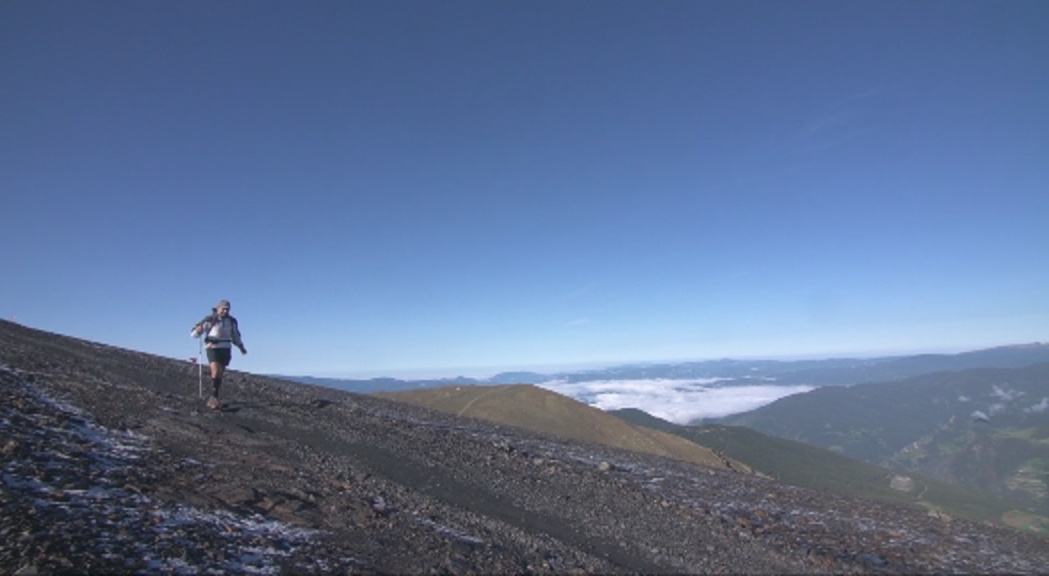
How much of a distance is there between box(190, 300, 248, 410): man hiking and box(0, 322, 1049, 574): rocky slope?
121 centimetres

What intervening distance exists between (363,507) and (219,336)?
10.6m

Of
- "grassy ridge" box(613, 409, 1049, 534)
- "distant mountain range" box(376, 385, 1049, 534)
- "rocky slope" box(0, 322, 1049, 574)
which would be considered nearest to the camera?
"rocky slope" box(0, 322, 1049, 574)

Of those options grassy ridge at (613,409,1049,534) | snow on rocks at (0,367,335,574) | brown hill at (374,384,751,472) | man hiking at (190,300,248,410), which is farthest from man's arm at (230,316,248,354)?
grassy ridge at (613,409,1049,534)

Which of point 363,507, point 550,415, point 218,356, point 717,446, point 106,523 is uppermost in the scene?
point 218,356

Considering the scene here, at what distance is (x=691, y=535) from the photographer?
944 centimetres

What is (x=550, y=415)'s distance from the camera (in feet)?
153

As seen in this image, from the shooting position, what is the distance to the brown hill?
4272 cm

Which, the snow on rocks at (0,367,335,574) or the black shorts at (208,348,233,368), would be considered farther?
the black shorts at (208,348,233,368)

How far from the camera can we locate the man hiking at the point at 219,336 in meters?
16.2

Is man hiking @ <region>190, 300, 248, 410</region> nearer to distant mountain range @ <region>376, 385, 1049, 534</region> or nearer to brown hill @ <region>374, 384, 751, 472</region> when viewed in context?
distant mountain range @ <region>376, 385, 1049, 534</region>

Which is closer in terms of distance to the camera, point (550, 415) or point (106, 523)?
point (106, 523)

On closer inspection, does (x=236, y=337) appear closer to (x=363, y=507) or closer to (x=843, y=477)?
(x=363, y=507)

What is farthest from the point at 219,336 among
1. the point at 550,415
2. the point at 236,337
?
the point at 550,415

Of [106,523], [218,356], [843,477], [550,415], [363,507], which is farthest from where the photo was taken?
[843,477]
